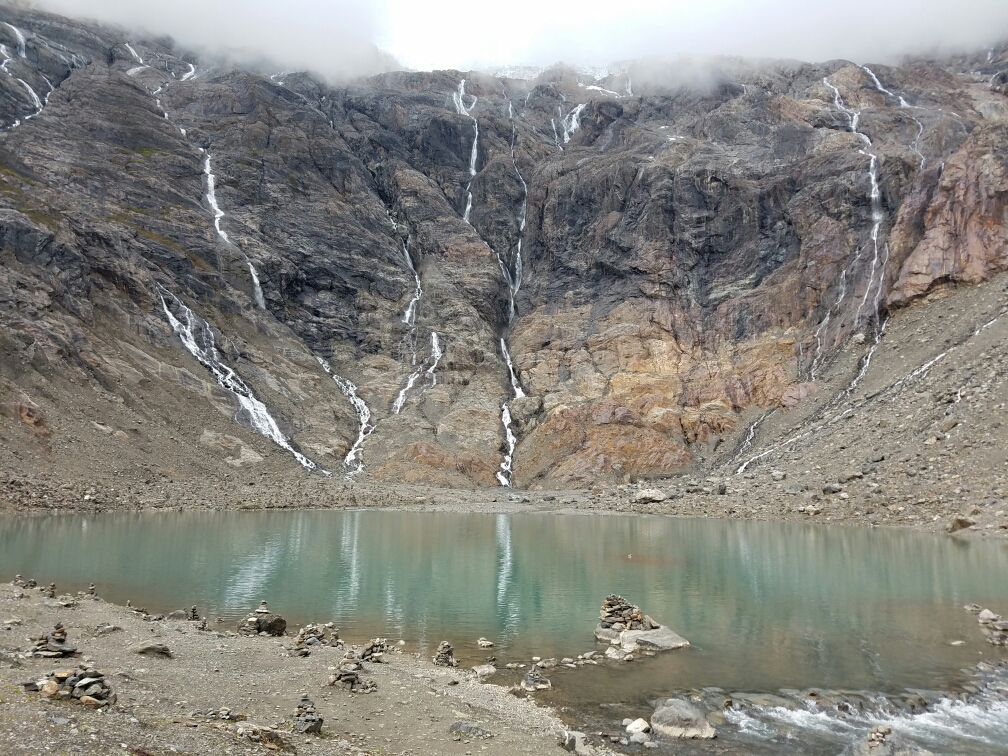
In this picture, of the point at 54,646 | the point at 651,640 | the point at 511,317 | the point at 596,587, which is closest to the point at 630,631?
the point at 651,640

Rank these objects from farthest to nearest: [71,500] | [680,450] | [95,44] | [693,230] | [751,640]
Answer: [95,44] < [693,230] < [680,450] < [71,500] < [751,640]

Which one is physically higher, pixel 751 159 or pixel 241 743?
pixel 751 159

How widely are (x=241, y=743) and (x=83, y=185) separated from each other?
105m

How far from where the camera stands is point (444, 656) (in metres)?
16.5

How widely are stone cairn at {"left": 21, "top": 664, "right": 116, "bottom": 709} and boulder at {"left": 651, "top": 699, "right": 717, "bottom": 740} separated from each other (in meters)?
8.73

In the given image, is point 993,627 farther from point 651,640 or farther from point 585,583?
point 585,583

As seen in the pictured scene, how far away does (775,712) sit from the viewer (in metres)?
13.4

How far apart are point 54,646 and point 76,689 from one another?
5.47m

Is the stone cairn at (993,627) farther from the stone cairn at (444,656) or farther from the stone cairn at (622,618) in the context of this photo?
the stone cairn at (444,656)

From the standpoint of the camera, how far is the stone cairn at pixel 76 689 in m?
8.55

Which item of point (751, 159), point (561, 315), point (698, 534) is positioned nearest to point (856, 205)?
point (751, 159)

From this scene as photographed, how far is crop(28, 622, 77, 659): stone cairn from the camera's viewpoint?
12.5m

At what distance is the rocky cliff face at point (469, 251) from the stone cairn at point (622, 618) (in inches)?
2005

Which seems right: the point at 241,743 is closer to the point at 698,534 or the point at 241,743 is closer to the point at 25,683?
the point at 25,683
